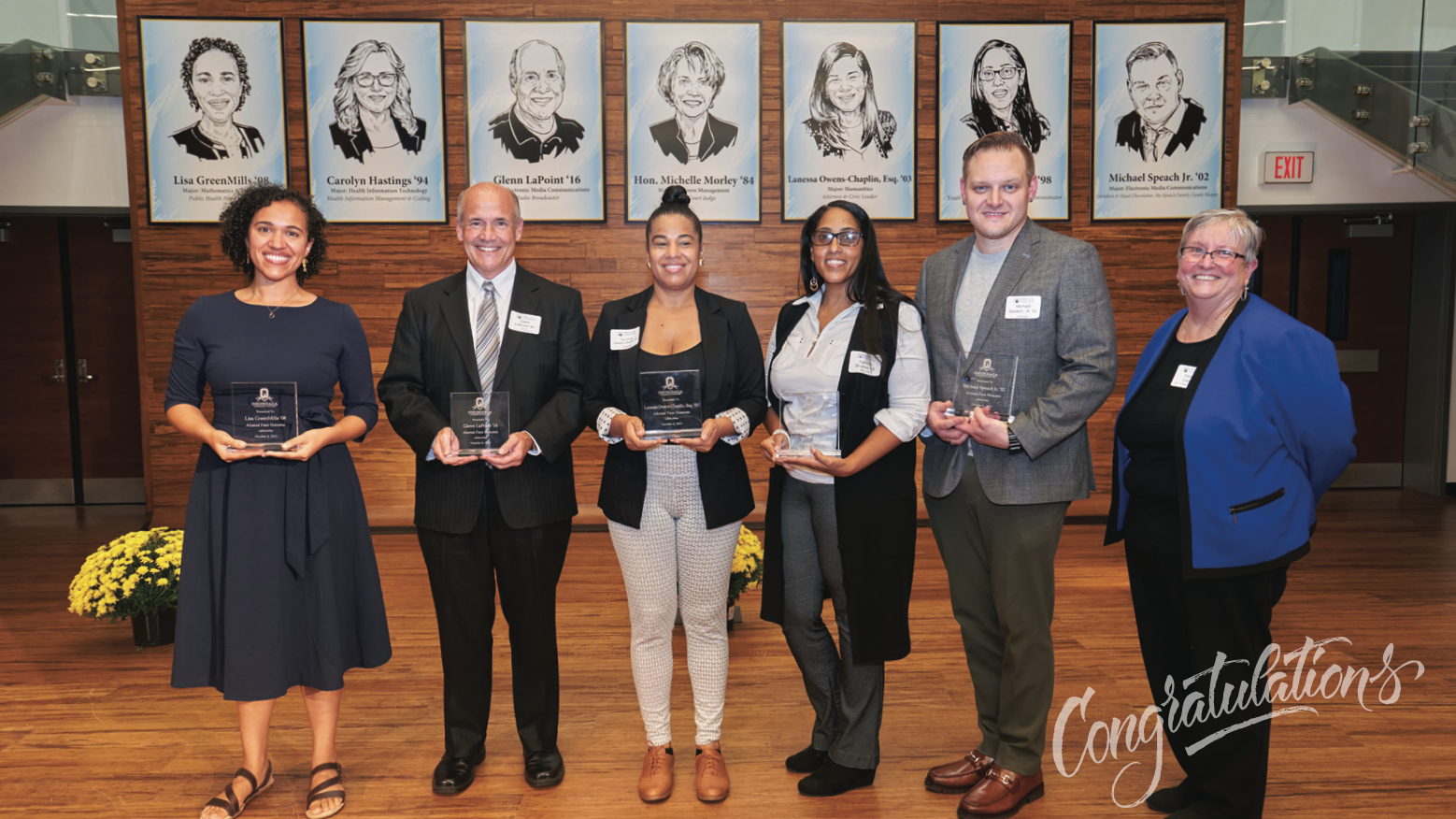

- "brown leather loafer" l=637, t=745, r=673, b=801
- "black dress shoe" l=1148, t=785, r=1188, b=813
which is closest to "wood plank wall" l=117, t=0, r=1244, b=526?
"brown leather loafer" l=637, t=745, r=673, b=801

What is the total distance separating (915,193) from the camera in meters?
6.60

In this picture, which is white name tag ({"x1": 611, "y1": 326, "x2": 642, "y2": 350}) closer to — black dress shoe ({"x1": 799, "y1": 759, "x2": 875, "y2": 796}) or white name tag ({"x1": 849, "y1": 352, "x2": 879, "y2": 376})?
white name tag ({"x1": 849, "y1": 352, "x2": 879, "y2": 376})

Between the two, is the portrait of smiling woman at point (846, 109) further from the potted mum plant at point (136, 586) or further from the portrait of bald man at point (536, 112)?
the potted mum plant at point (136, 586)

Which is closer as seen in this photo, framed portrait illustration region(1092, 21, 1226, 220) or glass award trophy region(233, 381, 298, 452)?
glass award trophy region(233, 381, 298, 452)

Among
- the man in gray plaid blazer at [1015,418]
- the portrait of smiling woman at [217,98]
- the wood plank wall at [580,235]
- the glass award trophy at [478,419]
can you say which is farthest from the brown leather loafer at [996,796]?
the portrait of smiling woman at [217,98]

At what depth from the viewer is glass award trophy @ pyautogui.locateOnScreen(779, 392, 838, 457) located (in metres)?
2.64

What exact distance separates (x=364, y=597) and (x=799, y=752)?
4.93ft

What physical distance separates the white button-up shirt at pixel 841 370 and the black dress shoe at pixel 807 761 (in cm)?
97

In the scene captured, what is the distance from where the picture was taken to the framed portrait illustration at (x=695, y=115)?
642cm

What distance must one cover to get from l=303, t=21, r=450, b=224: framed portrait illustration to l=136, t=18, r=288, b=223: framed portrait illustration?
10.7 inches

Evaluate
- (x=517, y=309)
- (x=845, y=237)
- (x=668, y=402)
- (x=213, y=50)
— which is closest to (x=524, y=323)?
(x=517, y=309)

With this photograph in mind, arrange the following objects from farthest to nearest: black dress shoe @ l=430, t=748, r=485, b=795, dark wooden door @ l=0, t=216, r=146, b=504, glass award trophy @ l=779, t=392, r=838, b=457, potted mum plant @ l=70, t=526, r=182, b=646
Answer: dark wooden door @ l=0, t=216, r=146, b=504, potted mum plant @ l=70, t=526, r=182, b=646, black dress shoe @ l=430, t=748, r=485, b=795, glass award trophy @ l=779, t=392, r=838, b=457

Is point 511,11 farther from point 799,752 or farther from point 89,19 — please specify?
point 799,752

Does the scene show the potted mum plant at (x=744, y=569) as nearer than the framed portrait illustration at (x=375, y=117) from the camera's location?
Yes
